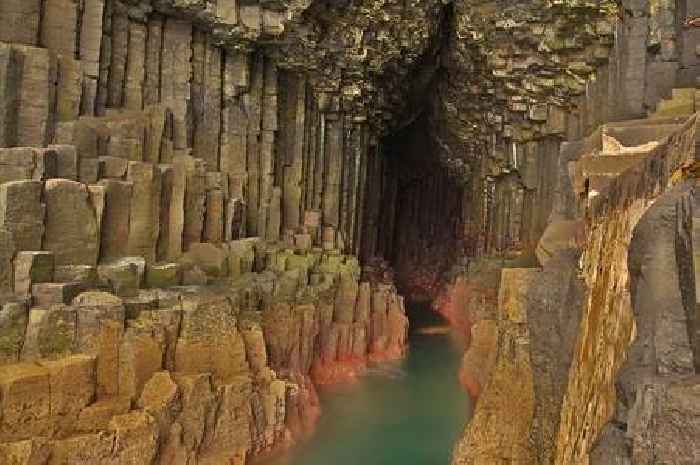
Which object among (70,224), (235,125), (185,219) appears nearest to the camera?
(70,224)

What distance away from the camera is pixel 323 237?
17.6 metres

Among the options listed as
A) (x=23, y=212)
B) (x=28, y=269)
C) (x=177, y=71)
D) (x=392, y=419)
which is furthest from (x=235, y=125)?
(x=392, y=419)

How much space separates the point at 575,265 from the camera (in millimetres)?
6844

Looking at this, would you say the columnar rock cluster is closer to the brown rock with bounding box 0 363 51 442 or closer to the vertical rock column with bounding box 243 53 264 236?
the brown rock with bounding box 0 363 51 442

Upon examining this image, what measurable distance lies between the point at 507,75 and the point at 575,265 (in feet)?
36.2

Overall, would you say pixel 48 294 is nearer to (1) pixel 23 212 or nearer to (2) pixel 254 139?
(1) pixel 23 212

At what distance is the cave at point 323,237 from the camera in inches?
191

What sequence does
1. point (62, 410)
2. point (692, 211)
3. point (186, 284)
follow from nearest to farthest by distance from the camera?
point (692, 211) → point (62, 410) → point (186, 284)

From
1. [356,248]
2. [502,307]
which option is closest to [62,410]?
[502,307]

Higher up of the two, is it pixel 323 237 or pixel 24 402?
pixel 323 237

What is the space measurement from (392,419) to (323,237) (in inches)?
291

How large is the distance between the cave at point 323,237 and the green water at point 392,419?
0.23ft

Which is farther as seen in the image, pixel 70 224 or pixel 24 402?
pixel 70 224

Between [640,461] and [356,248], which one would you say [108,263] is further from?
[356,248]
